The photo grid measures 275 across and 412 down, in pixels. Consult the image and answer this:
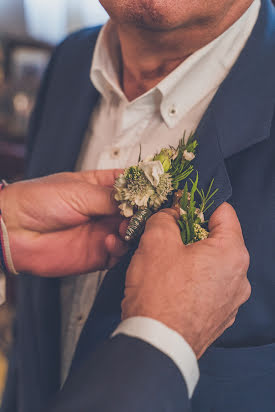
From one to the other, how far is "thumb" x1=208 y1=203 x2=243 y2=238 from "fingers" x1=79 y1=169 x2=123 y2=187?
27 cm

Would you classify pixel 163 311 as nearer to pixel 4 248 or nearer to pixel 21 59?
pixel 4 248

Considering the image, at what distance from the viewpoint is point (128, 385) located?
1.81 ft

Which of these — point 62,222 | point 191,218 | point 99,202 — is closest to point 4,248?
point 62,222

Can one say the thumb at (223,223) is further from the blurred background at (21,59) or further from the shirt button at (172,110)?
the blurred background at (21,59)

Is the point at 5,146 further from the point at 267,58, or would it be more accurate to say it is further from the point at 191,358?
the point at 191,358

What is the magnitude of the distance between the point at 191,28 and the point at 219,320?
0.64m

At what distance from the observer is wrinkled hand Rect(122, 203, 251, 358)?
596 mm

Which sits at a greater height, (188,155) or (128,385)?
(188,155)

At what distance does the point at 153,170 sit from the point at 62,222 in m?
0.34

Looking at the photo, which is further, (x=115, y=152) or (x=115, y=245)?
(x=115, y=152)

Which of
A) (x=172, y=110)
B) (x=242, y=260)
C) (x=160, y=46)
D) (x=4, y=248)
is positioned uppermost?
(x=160, y=46)

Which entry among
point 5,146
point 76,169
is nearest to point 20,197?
point 76,169

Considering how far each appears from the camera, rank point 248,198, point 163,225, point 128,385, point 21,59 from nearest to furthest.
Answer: point 128,385, point 163,225, point 248,198, point 21,59

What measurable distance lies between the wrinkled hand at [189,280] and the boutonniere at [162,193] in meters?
0.03
